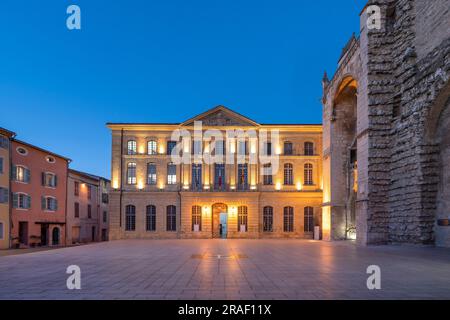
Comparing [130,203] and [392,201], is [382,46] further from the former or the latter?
[130,203]

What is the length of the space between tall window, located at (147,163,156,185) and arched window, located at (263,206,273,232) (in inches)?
496

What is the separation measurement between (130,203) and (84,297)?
34234 mm

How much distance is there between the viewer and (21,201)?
1411 inches

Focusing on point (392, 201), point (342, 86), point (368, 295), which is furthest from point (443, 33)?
point (368, 295)

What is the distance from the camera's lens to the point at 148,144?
4172 centimetres

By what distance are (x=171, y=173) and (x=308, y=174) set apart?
15.1 meters

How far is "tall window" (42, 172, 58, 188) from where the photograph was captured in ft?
130

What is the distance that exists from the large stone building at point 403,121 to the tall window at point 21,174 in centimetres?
2991

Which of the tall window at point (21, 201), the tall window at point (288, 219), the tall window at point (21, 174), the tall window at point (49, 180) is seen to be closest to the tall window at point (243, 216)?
the tall window at point (288, 219)

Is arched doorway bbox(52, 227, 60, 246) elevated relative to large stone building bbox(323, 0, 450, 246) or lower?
lower

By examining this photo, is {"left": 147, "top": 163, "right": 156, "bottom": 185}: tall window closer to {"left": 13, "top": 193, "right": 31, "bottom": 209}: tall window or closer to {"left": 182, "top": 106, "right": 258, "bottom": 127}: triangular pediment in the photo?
{"left": 182, "top": 106, "right": 258, "bottom": 127}: triangular pediment

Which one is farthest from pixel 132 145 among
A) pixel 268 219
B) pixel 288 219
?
pixel 288 219

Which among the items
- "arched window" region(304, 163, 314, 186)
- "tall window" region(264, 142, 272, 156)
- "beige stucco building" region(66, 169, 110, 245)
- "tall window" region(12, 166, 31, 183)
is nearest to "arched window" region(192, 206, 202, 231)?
"tall window" region(264, 142, 272, 156)

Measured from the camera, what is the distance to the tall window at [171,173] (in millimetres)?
41312
